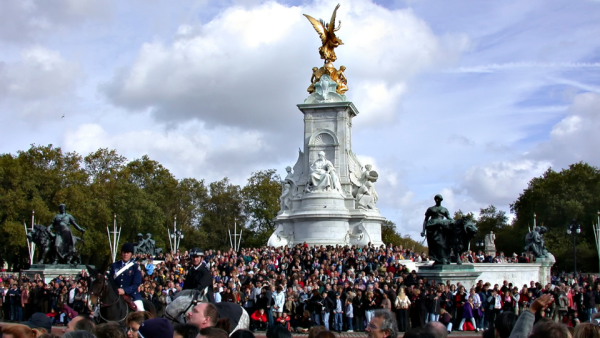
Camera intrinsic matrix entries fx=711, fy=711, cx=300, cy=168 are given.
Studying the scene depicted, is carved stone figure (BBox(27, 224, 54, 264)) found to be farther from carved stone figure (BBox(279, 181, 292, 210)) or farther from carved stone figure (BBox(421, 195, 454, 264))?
carved stone figure (BBox(279, 181, 292, 210))

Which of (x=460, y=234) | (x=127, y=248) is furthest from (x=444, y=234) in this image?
(x=127, y=248)

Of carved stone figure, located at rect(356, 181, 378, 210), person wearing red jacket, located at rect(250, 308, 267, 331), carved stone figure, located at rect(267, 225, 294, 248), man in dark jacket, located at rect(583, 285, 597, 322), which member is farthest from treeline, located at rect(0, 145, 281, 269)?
man in dark jacket, located at rect(583, 285, 597, 322)

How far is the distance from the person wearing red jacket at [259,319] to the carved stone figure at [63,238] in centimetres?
689

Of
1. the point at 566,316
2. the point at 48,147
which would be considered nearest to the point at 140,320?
the point at 566,316

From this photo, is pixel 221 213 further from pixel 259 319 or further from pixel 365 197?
pixel 259 319

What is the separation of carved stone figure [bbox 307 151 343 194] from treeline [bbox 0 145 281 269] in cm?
1314

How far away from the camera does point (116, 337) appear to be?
19.5ft

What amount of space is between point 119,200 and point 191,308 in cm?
5432

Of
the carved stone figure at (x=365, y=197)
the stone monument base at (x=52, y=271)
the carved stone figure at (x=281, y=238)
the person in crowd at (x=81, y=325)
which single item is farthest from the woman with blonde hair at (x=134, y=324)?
the carved stone figure at (x=365, y=197)

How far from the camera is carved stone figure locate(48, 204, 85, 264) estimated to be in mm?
23062

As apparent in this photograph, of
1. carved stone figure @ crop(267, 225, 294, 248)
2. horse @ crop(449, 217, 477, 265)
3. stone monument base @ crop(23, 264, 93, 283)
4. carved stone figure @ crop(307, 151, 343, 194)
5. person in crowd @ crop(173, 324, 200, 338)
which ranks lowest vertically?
person in crowd @ crop(173, 324, 200, 338)

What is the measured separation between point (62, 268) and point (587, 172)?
55555mm

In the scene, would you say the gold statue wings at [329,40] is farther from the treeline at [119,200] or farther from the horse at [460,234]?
the horse at [460,234]

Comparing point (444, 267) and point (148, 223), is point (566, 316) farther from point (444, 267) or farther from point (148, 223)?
point (148, 223)
